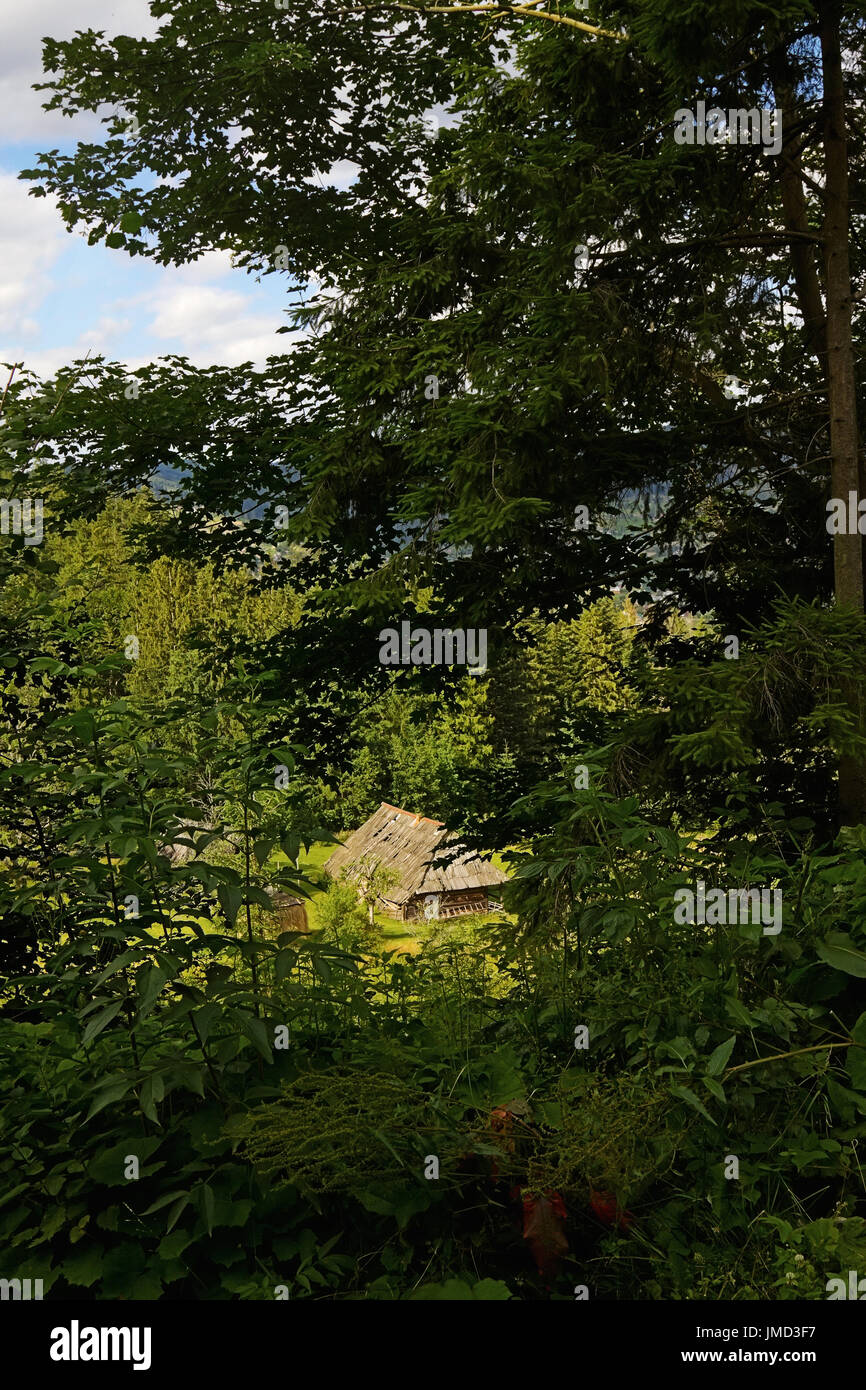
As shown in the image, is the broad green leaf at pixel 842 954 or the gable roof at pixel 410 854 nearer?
the broad green leaf at pixel 842 954

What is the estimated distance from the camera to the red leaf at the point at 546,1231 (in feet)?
9.06

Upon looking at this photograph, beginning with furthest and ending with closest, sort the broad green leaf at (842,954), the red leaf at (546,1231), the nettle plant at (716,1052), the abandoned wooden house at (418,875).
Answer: the abandoned wooden house at (418,875) → the broad green leaf at (842,954) → the nettle plant at (716,1052) → the red leaf at (546,1231)

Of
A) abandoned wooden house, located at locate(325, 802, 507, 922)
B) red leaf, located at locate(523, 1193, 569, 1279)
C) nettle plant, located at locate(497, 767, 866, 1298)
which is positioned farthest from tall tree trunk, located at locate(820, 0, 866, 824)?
abandoned wooden house, located at locate(325, 802, 507, 922)

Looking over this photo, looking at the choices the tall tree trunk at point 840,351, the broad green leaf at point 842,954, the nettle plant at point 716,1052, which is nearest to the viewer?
the nettle plant at point 716,1052

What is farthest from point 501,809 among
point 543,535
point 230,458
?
point 230,458

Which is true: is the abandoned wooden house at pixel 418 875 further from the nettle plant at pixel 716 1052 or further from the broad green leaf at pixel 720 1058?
the broad green leaf at pixel 720 1058

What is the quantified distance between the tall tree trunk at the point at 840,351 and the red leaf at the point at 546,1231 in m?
4.16

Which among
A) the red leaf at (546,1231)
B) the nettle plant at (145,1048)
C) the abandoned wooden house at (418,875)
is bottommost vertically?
the abandoned wooden house at (418,875)

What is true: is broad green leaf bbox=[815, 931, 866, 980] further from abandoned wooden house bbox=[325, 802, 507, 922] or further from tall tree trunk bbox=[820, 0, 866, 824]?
abandoned wooden house bbox=[325, 802, 507, 922]

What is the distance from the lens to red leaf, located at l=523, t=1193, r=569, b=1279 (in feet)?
9.06

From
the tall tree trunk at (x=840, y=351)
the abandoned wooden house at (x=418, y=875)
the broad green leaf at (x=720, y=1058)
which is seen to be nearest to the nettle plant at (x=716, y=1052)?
the broad green leaf at (x=720, y=1058)

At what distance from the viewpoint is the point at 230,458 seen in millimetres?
9320
